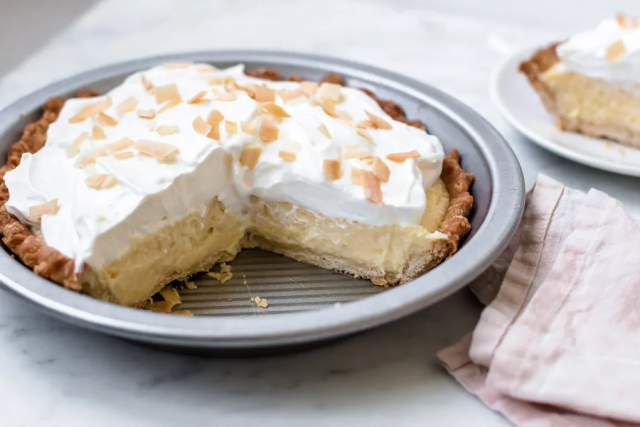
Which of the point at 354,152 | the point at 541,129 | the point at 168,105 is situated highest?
the point at 168,105

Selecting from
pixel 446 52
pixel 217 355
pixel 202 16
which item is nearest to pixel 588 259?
pixel 217 355

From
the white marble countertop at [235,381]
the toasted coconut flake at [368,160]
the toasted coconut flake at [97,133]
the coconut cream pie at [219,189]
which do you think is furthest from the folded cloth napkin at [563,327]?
the toasted coconut flake at [97,133]

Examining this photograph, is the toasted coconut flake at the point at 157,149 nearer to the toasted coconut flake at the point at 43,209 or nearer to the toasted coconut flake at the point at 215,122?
the toasted coconut flake at the point at 215,122

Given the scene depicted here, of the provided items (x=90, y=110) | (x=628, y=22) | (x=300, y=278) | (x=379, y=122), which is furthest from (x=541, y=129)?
(x=90, y=110)

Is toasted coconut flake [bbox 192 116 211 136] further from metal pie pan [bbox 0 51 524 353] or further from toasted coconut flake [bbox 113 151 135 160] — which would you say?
metal pie pan [bbox 0 51 524 353]

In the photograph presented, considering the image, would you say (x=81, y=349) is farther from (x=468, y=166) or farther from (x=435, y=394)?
(x=468, y=166)

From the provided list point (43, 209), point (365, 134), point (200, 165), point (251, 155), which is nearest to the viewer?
point (43, 209)

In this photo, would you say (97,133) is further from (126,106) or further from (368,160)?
(368,160)
